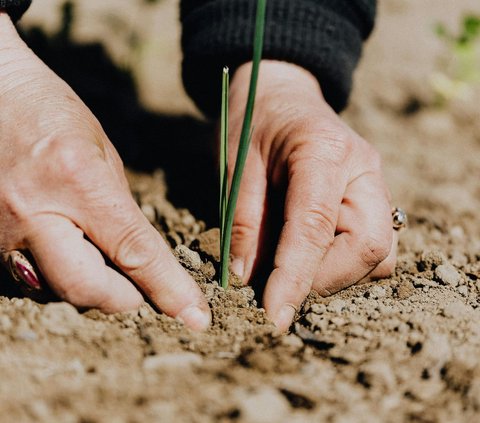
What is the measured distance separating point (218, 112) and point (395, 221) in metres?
0.93

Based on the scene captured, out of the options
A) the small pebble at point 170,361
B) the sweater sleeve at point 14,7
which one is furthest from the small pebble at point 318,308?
the sweater sleeve at point 14,7

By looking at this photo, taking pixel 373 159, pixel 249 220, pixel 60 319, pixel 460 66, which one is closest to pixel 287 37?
pixel 373 159

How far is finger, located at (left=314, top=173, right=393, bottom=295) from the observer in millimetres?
1295

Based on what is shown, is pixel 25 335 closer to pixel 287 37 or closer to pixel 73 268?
pixel 73 268

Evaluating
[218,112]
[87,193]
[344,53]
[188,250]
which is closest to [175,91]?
[218,112]

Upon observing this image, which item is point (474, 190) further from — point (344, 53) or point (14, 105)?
point (14, 105)

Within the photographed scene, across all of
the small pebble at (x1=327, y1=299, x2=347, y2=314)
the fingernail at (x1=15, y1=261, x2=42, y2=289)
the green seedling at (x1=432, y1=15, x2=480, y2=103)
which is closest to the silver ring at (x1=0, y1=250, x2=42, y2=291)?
the fingernail at (x1=15, y1=261, x2=42, y2=289)

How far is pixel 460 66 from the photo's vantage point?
301 centimetres

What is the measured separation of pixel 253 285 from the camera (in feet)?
4.44

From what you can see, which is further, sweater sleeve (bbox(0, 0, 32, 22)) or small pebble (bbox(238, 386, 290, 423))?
sweater sleeve (bbox(0, 0, 32, 22))

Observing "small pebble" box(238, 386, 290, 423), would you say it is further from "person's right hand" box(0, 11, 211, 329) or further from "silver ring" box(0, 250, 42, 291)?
"silver ring" box(0, 250, 42, 291)

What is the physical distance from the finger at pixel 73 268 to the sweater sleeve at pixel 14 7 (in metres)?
0.63

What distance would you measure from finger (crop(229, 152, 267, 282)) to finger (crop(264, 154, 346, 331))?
138 millimetres

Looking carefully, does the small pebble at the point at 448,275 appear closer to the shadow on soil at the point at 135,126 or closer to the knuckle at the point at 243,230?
the knuckle at the point at 243,230
